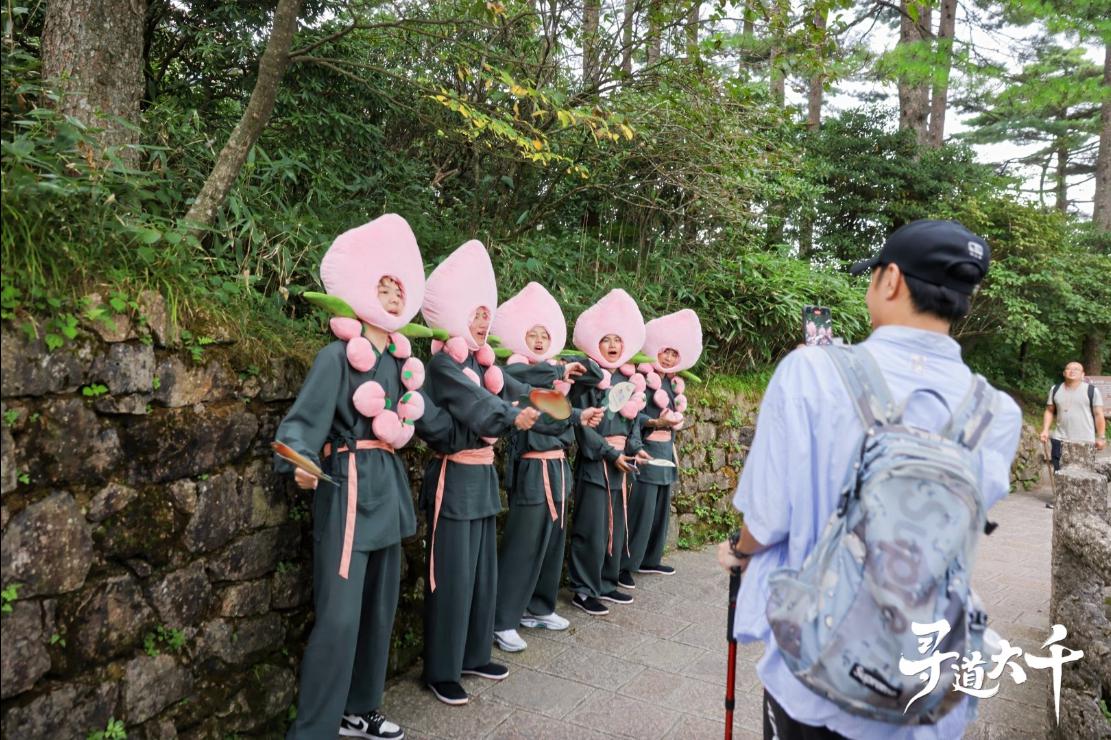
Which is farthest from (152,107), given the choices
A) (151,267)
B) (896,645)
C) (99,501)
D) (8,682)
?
(896,645)

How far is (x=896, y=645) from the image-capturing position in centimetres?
167

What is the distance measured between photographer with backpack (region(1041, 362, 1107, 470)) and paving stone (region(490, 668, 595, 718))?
791 centimetres

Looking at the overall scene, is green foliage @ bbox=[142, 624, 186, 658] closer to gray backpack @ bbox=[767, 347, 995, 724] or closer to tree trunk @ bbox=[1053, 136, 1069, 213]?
gray backpack @ bbox=[767, 347, 995, 724]

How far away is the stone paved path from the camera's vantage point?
389 centimetres

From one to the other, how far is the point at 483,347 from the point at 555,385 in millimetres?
896

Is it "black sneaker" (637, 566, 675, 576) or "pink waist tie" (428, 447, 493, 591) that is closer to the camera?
"pink waist tie" (428, 447, 493, 591)

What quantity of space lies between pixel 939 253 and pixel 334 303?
8.16 feet

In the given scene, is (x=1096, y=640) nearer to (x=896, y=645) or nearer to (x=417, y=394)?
(x=896, y=645)

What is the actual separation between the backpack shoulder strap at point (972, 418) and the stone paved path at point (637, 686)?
8.38 feet

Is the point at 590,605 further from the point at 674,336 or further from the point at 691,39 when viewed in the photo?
the point at 691,39

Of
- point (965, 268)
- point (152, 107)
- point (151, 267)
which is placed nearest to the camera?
point (965, 268)

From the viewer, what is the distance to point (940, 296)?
6.34ft

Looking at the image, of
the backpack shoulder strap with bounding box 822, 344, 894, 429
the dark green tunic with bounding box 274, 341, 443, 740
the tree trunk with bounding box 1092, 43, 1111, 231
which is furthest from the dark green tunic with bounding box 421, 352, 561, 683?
the tree trunk with bounding box 1092, 43, 1111, 231

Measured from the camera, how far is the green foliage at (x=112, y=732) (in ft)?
9.53
